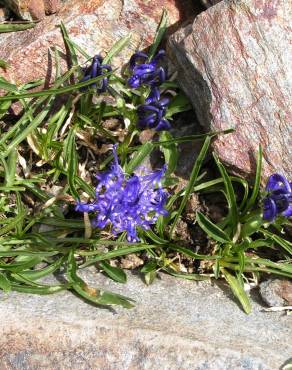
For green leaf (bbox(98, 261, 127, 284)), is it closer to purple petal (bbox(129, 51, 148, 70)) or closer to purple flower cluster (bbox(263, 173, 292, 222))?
purple flower cluster (bbox(263, 173, 292, 222))

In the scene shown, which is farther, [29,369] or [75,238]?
[75,238]

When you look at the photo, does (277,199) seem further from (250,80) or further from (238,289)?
(250,80)

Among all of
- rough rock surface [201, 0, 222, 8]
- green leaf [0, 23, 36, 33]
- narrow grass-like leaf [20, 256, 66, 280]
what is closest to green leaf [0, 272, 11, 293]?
narrow grass-like leaf [20, 256, 66, 280]

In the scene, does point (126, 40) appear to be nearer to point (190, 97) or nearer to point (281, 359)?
point (190, 97)

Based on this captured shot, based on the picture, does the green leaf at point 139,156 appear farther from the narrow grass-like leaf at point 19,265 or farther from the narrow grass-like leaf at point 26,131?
the narrow grass-like leaf at point 19,265

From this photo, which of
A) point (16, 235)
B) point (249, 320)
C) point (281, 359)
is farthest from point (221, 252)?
point (16, 235)

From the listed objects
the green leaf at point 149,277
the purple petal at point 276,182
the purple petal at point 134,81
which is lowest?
the green leaf at point 149,277

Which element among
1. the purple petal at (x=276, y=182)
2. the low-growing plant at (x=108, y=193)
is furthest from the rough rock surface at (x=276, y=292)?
the purple petal at (x=276, y=182)
